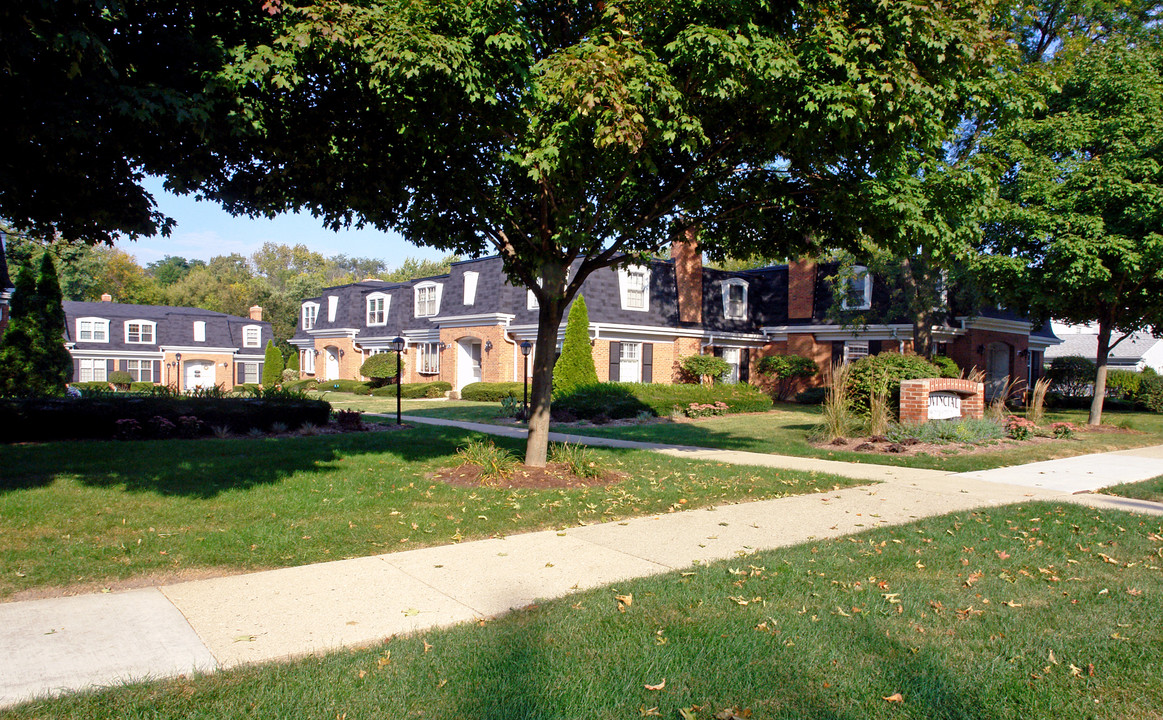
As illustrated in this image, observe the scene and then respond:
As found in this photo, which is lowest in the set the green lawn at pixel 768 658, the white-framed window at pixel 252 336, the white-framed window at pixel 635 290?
the green lawn at pixel 768 658

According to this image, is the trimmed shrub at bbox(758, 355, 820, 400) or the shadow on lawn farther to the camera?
the trimmed shrub at bbox(758, 355, 820, 400)

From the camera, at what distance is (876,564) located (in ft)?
19.4

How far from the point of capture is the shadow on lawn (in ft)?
28.6

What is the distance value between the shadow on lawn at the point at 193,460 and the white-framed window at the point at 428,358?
62.1 ft

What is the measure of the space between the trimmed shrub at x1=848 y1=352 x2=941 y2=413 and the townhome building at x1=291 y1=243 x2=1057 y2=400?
969cm

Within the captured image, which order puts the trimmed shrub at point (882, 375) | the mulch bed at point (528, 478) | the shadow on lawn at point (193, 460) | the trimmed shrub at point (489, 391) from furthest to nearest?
the trimmed shrub at point (489, 391) → the trimmed shrub at point (882, 375) → the mulch bed at point (528, 478) → the shadow on lawn at point (193, 460)

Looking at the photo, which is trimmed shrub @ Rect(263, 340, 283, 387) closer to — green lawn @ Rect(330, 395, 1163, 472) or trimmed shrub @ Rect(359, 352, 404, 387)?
trimmed shrub @ Rect(359, 352, 404, 387)

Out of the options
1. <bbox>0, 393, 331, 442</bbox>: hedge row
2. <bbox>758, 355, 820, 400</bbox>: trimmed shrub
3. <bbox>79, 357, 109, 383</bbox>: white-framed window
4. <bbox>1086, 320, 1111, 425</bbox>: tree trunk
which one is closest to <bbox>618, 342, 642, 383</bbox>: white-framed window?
<bbox>758, 355, 820, 400</bbox>: trimmed shrub

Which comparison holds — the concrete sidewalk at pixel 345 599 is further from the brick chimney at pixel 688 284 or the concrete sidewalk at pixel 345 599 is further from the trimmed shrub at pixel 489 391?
the brick chimney at pixel 688 284

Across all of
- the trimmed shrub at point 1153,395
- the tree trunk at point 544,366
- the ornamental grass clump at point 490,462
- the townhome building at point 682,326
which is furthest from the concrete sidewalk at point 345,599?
the trimmed shrub at point 1153,395

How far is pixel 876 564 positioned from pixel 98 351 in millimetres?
49012

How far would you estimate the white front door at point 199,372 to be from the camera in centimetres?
4753

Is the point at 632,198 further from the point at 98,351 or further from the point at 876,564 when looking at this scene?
the point at 98,351

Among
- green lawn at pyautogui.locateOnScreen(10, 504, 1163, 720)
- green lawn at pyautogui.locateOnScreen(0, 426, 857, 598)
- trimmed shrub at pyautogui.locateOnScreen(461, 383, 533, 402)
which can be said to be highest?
trimmed shrub at pyautogui.locateOnScreen(461, 383, 533, 402)
